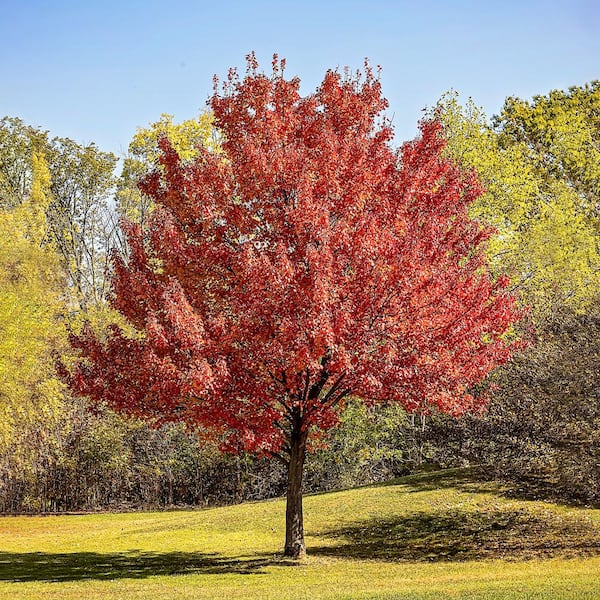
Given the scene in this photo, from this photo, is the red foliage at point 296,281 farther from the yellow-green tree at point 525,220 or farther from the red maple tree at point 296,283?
the yellow-green tree at point 525,220

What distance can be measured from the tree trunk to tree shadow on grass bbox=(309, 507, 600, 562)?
4.91 feet

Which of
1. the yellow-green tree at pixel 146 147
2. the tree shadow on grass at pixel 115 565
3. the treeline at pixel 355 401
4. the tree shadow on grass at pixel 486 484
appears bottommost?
the tree shadow on grass at pixel 115 565

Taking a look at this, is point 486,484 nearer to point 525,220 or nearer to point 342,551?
point 342,551

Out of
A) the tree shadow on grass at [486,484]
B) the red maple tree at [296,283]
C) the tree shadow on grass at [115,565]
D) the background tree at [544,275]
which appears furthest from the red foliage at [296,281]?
the tree shadow on grass at [486,484]

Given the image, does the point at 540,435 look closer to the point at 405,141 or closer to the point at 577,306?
the point at 577,306

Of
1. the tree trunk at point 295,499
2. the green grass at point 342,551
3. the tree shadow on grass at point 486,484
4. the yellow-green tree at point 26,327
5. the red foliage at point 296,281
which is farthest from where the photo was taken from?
the yellow-green tree at point 26,327

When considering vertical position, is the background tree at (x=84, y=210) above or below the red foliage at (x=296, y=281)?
above

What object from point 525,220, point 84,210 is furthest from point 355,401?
point 84,210

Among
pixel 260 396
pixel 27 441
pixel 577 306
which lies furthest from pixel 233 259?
pixel 27 441

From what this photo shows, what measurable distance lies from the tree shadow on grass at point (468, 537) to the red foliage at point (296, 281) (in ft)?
12.2

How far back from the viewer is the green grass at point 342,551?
1241 centimetres

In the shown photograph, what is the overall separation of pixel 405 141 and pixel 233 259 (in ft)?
13.8

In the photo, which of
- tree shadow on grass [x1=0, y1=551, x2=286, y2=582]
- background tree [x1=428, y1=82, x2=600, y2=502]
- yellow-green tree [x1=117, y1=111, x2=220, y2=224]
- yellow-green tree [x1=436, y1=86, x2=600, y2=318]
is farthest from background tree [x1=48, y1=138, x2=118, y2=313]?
tree shadow on grass [x1=0, y1=551, x2=286, y2=582]

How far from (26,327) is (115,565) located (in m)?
11.3
